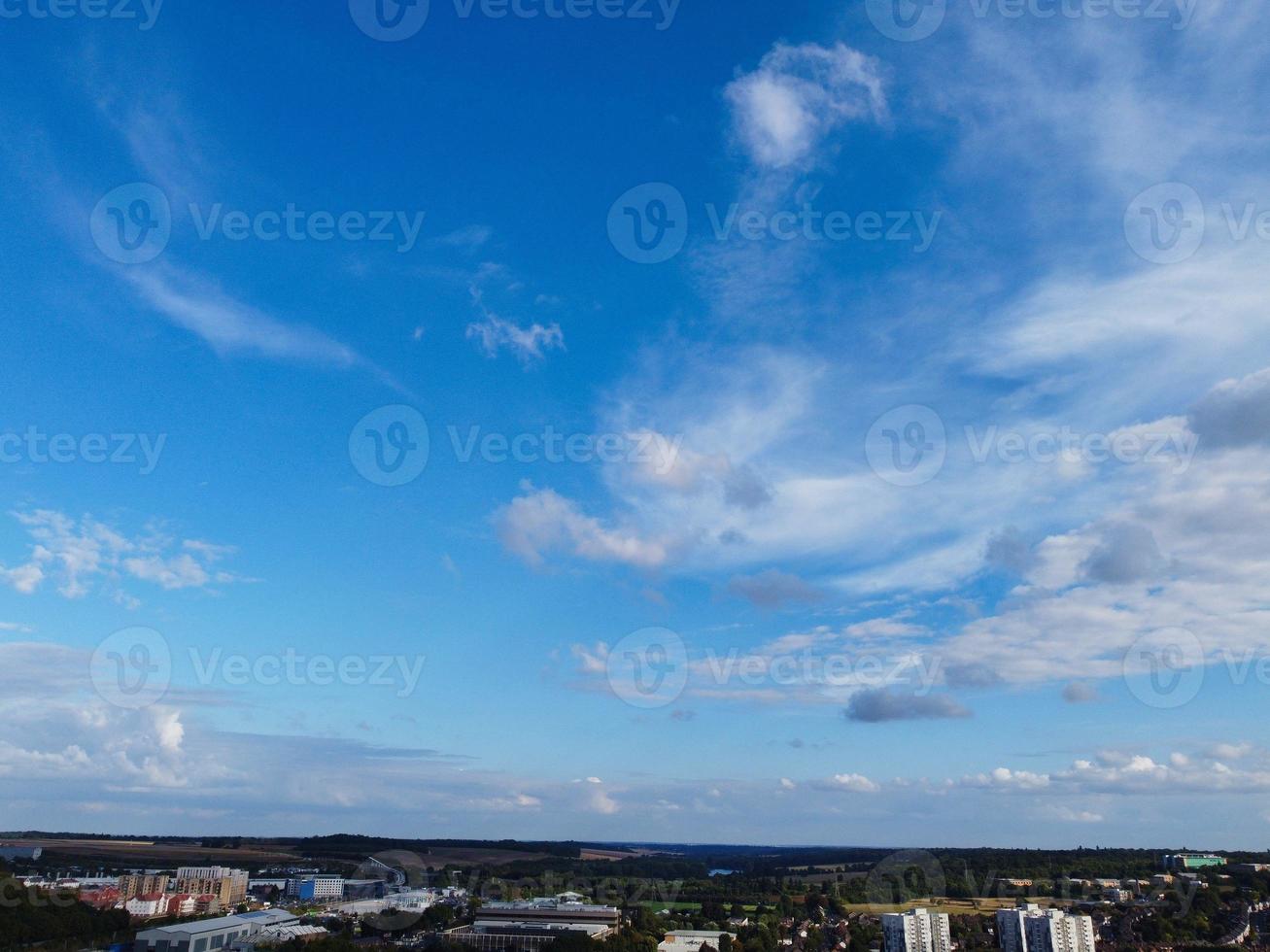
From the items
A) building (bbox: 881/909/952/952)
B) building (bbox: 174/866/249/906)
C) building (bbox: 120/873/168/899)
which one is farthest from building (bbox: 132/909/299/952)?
building (bbox: 881/909/952/952)

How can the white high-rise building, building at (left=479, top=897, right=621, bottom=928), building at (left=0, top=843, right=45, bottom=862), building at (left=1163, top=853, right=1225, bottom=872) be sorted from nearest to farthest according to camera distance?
the white high-rise building → building at (left=479, top=897, right=621, bottom=928) → building at (left=1163, top=853, right=1225, bottom=872) → building at (left=0, top=843, right=45, bottom=862)

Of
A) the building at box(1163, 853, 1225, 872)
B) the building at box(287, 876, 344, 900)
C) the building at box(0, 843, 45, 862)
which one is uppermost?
the building at box(1163, 853, 1225, 872)

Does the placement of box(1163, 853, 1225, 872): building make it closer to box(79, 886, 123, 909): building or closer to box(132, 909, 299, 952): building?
box(132, 909, 299, 952): building

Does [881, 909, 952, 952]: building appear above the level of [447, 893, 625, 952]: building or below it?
above

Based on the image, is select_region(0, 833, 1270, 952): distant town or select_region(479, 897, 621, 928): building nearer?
select_region(0, 833, 1270, 952): distant town

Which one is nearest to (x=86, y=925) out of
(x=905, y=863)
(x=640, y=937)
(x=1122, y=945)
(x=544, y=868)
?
(x=640, y=937)
